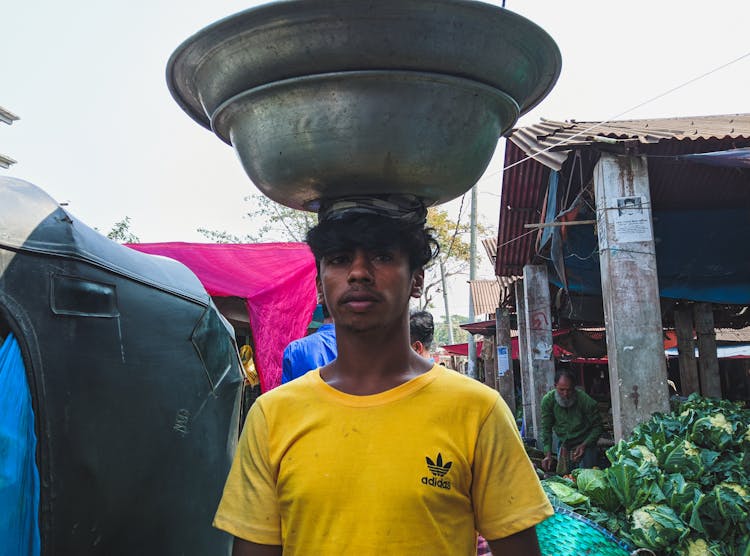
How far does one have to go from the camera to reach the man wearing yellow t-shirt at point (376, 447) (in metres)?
1.32

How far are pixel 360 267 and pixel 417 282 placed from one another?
281mm

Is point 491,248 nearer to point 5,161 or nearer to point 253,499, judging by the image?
point 5,161

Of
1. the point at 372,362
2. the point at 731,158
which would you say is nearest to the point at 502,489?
the point at 372,362

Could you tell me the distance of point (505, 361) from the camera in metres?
14.4

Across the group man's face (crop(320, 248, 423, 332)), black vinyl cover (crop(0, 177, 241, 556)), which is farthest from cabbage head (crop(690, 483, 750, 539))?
man's face (crop(320, 248, 423, 332))

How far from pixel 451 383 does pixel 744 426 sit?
11.4ft

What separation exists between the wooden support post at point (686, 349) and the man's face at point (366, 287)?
1273 centimetres

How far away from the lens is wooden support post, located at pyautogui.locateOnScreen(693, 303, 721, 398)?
1177 cm

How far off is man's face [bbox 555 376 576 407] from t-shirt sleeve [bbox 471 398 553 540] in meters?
6.09

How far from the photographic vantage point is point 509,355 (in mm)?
14586

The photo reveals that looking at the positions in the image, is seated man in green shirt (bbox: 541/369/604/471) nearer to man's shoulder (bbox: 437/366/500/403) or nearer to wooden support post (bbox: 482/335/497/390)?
man's shoulder (bbox: 437/366/500/403)

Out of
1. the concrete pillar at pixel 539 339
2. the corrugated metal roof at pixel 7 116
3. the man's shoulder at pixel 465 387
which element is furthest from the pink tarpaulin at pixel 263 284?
the corrugated metal roof at pixel 7 116

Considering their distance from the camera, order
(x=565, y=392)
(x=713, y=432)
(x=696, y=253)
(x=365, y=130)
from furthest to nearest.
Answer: (x=696, y=253), (x=565, y=392), (x=713, y=432), (x=365, y=130)

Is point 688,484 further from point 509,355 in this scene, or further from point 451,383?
point 509,355
